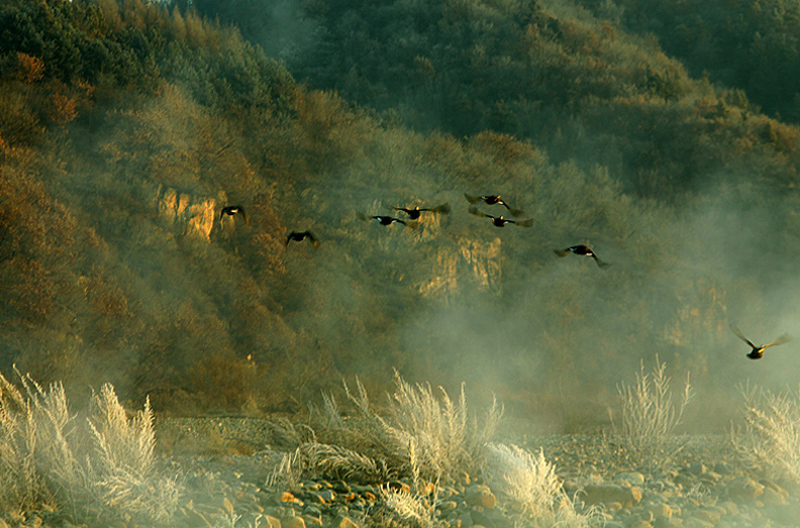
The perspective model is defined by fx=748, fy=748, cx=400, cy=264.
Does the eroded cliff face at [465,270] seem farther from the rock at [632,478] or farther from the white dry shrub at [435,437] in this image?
the rock at [632,478]

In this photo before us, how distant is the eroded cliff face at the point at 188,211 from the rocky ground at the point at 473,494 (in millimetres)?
5889

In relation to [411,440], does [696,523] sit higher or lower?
lower

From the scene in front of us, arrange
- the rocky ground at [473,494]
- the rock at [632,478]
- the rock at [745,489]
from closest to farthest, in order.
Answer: the rocky ground at [473,494]
the rock at [745,489]
the rock at [632,478]

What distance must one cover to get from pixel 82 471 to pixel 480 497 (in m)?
3.71

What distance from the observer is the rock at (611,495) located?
7.87 meters

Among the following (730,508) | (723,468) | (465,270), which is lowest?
(465,270)

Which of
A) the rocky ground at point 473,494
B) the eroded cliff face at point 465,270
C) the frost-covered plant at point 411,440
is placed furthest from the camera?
the eroded cliff face at point 465,270

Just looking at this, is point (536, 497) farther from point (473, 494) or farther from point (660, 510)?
point (660, 510)

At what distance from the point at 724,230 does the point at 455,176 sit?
22.1 feet

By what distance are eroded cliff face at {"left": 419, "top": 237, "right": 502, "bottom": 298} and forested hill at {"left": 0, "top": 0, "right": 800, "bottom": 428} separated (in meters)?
0.05

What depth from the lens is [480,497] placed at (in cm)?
742

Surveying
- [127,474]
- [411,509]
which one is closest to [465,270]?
[411,509]

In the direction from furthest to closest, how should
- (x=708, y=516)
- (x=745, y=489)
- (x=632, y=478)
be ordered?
1. (x=632, y=478)
2. (x=745, y=489)
3. (x=708, y=516)

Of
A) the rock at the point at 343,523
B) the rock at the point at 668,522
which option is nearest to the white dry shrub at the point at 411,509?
the rock at the point at 343,523
